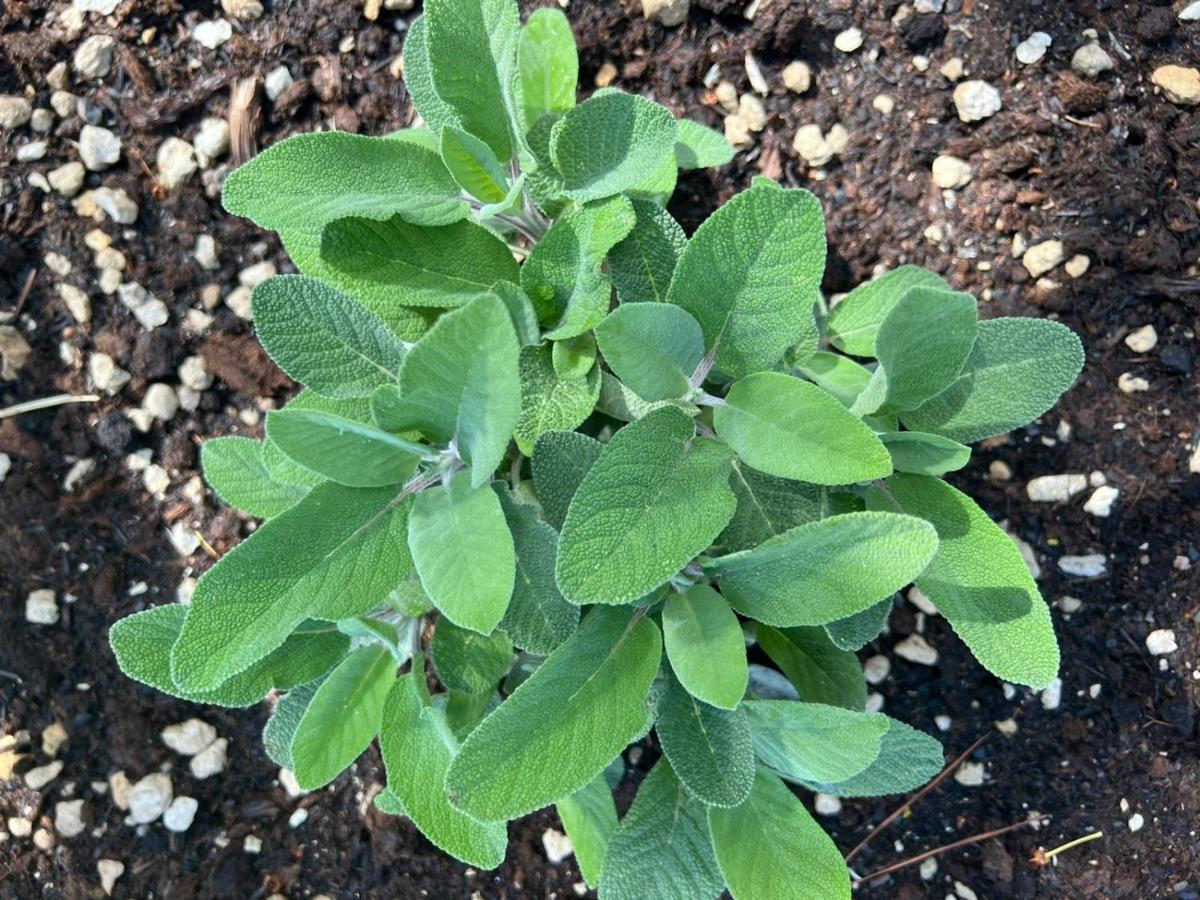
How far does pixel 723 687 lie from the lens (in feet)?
2.55

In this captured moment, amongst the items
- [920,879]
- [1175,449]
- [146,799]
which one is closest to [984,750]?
[920,879]

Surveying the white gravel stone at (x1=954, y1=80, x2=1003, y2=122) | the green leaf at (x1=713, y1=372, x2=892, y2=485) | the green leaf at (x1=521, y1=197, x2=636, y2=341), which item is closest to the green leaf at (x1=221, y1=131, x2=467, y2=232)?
the green leaf at (x1=521, y1=197, x2=636, y2=341)

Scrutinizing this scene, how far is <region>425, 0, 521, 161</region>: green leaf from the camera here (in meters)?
0.90

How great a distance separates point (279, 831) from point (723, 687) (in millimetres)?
832

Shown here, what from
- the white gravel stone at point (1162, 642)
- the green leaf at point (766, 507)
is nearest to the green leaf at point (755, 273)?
the green leaf at point (766, 507)

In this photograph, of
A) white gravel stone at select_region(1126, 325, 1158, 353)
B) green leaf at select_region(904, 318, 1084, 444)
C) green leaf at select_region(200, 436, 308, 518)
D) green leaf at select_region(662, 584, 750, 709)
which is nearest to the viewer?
green leaf at select_region(662, 584, 750, 709)

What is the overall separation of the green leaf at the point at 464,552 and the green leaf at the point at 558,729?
92 millimetres

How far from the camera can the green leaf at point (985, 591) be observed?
857 millimetres

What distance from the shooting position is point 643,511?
776 mm

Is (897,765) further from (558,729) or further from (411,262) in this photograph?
(411,262)

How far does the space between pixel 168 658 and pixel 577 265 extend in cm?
52

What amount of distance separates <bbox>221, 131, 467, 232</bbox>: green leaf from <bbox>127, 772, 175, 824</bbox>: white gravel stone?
822mm

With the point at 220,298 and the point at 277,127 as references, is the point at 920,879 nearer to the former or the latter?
the point at 220,298

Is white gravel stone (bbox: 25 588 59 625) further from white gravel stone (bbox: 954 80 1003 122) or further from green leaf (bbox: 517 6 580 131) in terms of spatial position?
white gravel stone (bbox: 954 80 1003 122)
